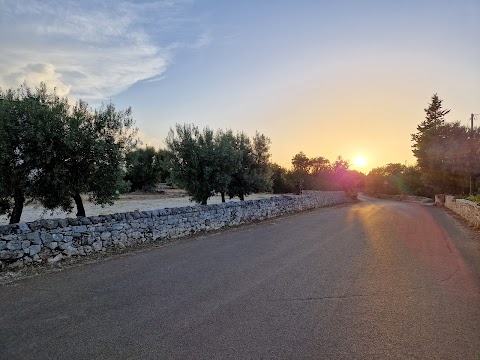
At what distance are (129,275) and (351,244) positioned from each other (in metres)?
6.96

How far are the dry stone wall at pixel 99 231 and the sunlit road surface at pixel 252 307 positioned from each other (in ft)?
3.10

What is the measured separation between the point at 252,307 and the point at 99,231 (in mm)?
5960

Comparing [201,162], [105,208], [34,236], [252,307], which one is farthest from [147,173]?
[252,307]

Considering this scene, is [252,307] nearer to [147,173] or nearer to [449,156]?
[449,156]

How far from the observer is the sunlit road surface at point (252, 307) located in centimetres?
407

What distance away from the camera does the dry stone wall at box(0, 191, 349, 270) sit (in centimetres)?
768

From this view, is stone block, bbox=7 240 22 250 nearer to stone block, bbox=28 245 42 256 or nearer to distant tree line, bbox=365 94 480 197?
stone block, bbox=28 245 42 256

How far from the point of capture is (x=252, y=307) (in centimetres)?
534

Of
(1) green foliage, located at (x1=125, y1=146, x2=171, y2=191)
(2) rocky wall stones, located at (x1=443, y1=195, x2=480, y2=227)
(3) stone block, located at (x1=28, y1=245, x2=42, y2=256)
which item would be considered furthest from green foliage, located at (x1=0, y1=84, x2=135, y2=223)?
(1) green foliage, located at (x1=125, y1=146, x2=171, y2=191)

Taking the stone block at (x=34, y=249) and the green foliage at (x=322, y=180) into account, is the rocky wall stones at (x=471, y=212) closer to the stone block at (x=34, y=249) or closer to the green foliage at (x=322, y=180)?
the stone block at (x=34, y=249)

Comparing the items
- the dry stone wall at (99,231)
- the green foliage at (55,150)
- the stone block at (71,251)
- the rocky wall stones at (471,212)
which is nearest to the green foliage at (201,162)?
the dry stone wall at (99,231)

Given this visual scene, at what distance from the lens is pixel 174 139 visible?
1878 cm

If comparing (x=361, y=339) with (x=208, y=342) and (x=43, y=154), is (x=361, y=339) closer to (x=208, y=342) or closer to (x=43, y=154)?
(x=208, y=342)

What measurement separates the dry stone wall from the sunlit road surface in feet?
3.10
